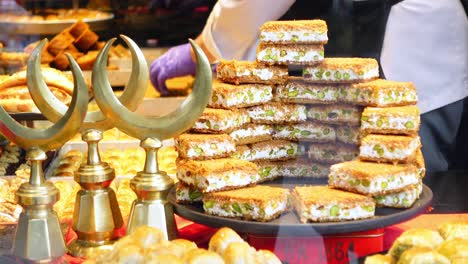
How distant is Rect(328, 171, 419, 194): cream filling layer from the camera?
1.97 metres

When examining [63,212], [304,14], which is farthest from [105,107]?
[304,14]

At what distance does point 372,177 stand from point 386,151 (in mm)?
142

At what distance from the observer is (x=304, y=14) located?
253cm

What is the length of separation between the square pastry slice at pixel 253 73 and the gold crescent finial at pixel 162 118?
17.9 inches

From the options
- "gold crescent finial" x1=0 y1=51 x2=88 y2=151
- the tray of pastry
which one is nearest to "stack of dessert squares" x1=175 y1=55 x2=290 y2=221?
"gold crescent finial" x1=0 y1=51 x2=88 y2=151

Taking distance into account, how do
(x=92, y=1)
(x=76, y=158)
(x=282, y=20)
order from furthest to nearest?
(x=92, y=1)
(x=76, y=158)
(x=282, y=20)

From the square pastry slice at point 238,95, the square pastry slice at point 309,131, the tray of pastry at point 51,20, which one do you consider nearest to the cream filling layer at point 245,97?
the square pastry slice at point 238,95

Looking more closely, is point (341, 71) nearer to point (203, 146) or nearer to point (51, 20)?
point (203, 146)

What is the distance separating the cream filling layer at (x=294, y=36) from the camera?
2.34 meters

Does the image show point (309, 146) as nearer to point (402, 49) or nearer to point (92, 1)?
point (402, 49)

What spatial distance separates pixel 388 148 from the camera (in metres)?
2.07

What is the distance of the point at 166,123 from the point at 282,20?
2.47 ft

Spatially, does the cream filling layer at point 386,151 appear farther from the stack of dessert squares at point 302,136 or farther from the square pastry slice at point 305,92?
the square pastry slice at point 305,92

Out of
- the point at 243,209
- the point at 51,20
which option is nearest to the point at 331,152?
the point at 243,209
